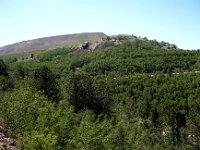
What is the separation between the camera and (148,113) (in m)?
144

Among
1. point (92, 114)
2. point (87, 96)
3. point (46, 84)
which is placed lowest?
point (92, 114)

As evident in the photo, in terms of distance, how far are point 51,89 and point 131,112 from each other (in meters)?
40.9

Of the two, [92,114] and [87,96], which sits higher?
[87,96]

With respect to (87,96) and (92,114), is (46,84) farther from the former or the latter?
(92,114)

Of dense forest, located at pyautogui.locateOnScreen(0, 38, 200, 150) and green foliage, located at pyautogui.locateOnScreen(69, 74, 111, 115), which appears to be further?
green foliage, located at pyautogui.locateOnScreen(69, 74, 111, 115)

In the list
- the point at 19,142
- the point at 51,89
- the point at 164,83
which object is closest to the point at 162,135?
the point at 51,89

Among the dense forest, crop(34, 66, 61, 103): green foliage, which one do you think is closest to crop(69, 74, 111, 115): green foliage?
the dense forest

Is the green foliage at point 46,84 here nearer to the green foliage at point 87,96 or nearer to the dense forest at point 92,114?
the dense forest at point 92,114

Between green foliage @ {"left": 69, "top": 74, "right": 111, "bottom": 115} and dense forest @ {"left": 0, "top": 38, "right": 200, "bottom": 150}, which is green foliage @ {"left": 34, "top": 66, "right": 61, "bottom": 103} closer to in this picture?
dense forest @ {"left": 0, "top": 38, "right": 200, "bottom": 150}

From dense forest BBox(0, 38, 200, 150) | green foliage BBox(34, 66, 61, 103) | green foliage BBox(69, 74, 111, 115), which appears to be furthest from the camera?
green foliage BBox(34, 66, 61, 103)

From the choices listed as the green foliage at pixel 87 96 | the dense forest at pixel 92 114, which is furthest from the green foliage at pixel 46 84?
the green foliage at pixel 87 96

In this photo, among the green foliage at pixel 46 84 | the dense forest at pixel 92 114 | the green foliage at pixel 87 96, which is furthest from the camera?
the green foliage at pixel 46 84

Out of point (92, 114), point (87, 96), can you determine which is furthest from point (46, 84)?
point (92, 114)

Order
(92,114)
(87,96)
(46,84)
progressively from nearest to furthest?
(92,114), (87,96), (46,84)
